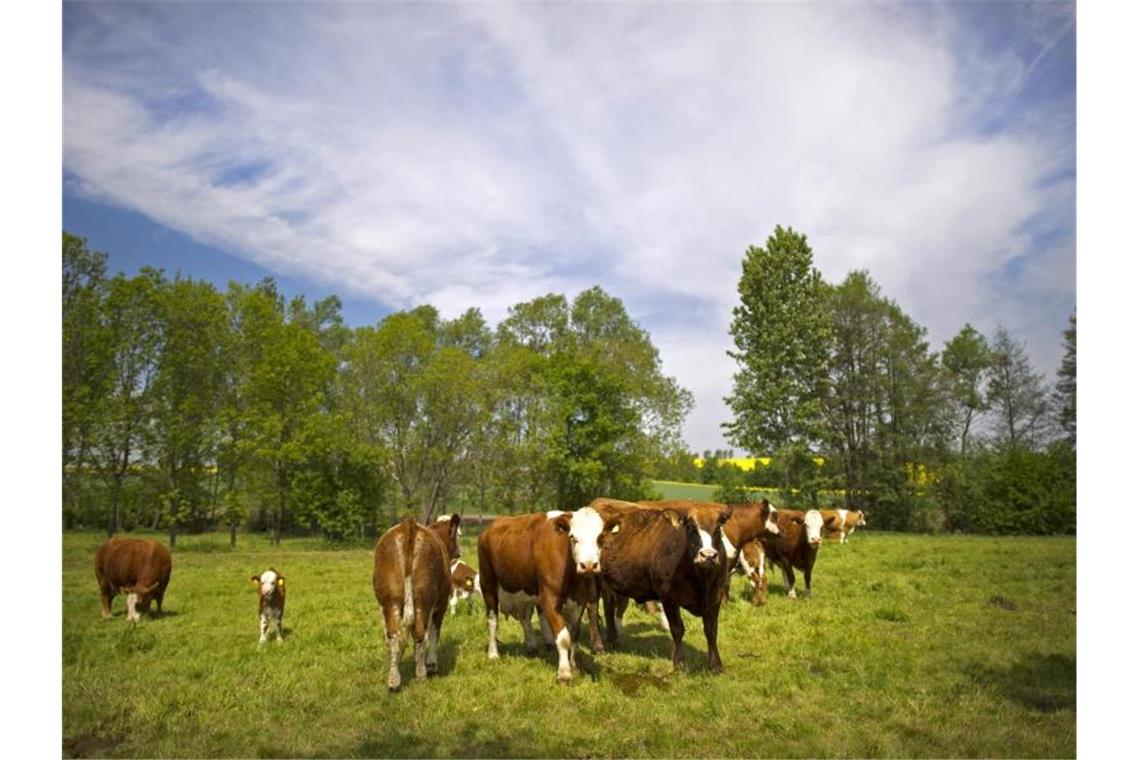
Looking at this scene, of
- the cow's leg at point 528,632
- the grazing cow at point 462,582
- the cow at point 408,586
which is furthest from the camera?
the grazing cow at point 462,582

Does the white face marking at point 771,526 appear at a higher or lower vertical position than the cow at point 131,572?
higher

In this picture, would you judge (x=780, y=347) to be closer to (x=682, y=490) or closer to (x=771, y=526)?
(x=682, y=490)

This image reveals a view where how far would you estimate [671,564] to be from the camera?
838 centimetres

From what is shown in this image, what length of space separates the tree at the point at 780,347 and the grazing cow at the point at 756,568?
20143 millimetres

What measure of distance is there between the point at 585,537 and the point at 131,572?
34.3 ft

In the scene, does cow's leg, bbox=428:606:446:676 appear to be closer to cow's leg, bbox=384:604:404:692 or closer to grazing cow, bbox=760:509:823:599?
cow's leg, bbox=384:604:404:692

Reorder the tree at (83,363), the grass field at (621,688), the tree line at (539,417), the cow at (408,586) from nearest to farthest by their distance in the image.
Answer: the grass field at (621,688) < the cow at (408,586) < the tree at (83,363) < the tree line at (539,417)

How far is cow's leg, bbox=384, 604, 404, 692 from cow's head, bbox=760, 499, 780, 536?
6.38 m

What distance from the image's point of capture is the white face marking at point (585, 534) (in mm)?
7324

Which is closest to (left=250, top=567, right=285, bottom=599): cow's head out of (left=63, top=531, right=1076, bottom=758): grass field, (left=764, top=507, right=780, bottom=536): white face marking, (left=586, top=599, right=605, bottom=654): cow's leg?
(left=63, top=531, right=1076, bottom=758): grass field

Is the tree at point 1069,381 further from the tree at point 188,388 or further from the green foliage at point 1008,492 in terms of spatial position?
the tree at point 188,388

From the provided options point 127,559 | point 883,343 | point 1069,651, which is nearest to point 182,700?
point 127,559

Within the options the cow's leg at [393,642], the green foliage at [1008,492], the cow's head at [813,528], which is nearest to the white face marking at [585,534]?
the cow's leg at [393,642]

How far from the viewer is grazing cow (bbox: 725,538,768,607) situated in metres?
12.4
